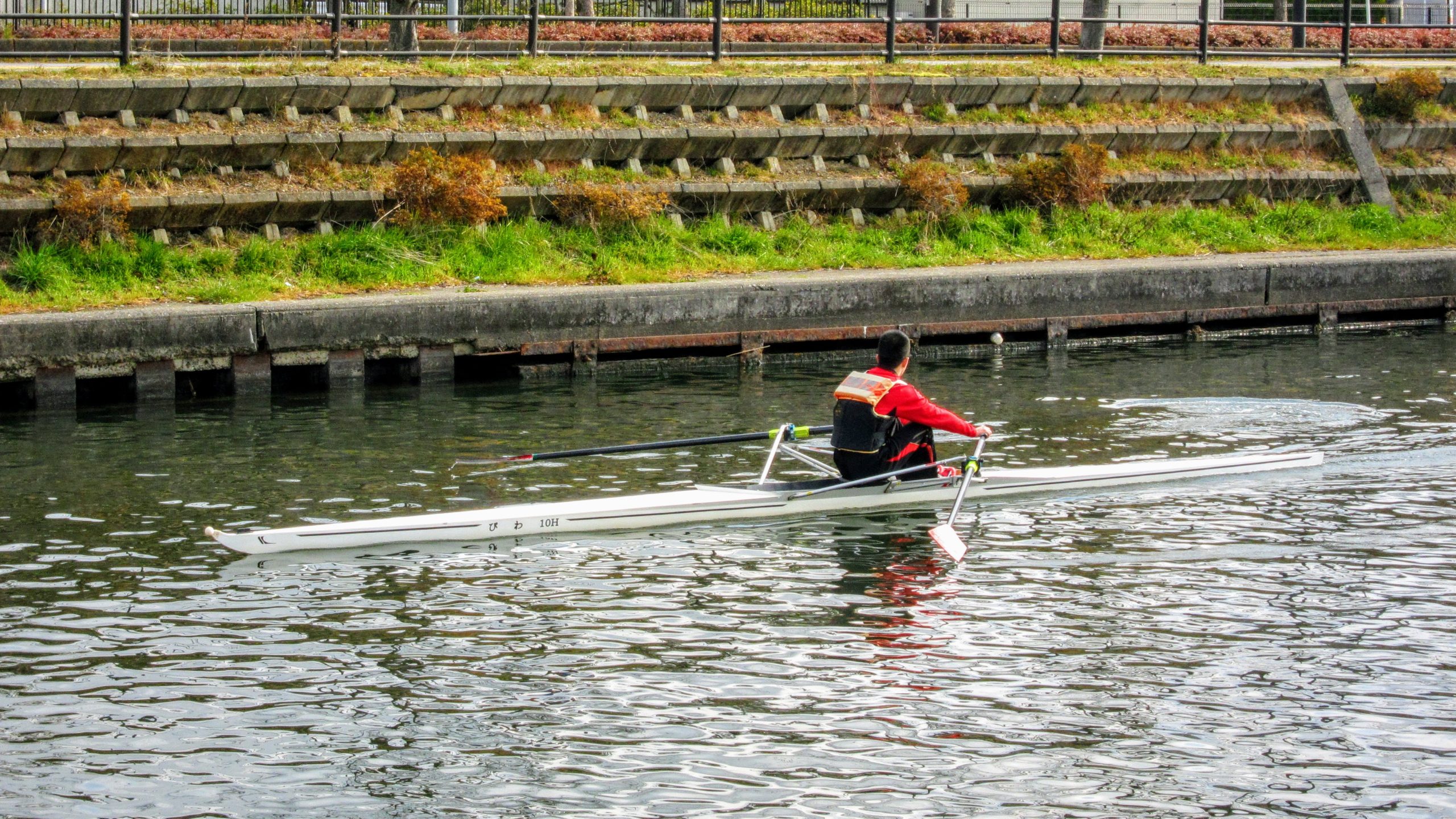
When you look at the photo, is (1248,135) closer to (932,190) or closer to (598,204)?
(932,190)

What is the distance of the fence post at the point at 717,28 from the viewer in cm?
2341

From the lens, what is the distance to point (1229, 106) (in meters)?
25.7

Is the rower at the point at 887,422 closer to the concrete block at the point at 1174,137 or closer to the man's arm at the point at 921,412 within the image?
the man's arm at the point at 921,412

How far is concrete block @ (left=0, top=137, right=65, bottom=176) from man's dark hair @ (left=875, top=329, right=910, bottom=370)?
1075 centimetres

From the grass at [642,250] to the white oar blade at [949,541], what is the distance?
28.6 feet

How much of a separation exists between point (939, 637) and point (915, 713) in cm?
120

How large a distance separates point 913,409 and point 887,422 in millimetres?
332

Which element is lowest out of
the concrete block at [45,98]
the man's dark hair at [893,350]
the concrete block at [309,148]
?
the man's dark hair at [893,350]

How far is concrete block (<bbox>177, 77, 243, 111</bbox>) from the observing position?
62.3 feet

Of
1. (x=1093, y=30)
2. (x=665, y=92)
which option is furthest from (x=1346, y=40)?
(x=665, y=92)

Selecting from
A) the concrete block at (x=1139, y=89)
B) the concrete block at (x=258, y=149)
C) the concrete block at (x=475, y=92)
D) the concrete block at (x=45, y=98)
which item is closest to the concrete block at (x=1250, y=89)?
the concrete block at (x=1139, y=89)

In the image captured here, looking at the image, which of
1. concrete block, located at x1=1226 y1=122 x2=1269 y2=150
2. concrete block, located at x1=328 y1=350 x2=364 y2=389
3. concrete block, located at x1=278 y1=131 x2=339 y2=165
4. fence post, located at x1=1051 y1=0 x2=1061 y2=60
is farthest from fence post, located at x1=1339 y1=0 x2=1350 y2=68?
concrete block, located at x1=328 y1=350 x2=364 y2=389

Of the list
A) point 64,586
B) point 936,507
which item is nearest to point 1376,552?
point 936,507

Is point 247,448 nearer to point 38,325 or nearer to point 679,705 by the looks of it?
point 38,325
